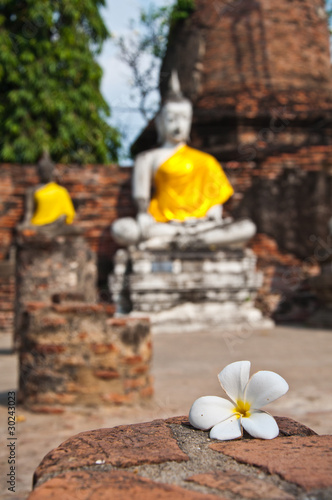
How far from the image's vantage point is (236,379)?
99cm

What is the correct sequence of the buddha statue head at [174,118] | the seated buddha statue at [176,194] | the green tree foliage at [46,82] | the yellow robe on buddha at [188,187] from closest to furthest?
the seated buddha statue at [176,194] < the yellow robe on buddha at [188,187] < the buddha statue head at [174,118] < the green tree foliage at [46,82]

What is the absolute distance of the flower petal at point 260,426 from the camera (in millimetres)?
886

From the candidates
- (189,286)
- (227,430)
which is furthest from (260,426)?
(189,286)

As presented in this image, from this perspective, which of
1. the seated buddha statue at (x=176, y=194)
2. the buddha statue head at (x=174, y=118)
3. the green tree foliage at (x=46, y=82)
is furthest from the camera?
the green tree foliage at (x=46, y=82)

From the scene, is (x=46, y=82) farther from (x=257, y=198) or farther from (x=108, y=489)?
(x=108, y=489)

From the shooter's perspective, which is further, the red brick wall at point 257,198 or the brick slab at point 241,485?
the red brick wall at point 257,198

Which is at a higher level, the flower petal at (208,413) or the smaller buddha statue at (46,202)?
the smaller buddha statue at (46,202)

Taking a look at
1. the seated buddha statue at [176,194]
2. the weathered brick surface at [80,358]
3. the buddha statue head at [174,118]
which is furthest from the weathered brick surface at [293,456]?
the buddha statue head at [174,118]

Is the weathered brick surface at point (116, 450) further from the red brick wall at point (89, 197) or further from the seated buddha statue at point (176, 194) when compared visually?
the red brick wall at point (89, 197)

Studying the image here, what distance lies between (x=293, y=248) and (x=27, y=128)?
5.64 meters

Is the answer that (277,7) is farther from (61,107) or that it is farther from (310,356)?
(310,356)

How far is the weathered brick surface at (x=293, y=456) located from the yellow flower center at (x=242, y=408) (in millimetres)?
82

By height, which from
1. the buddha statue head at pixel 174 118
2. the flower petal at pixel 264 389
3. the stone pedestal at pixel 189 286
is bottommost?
the stone pedestal at pixel 189 286

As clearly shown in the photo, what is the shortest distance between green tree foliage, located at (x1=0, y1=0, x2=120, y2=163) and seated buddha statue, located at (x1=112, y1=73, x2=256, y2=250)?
321 centimetres
